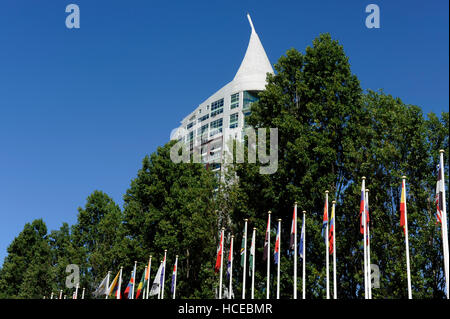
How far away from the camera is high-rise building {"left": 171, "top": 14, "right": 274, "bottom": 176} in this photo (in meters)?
68.6

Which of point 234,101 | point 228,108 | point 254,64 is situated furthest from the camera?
point 254,64

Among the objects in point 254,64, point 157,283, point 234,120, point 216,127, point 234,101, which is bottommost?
point 157,283

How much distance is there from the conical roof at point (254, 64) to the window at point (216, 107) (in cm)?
448

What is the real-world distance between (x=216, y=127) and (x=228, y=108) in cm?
383

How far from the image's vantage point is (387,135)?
28594 millimetres

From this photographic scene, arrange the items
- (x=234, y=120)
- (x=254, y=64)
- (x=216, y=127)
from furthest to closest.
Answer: (x=216, y=127), (x=254, y=64), (x=234, y=120)

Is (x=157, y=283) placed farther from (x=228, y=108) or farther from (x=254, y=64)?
(x=254, y=64)

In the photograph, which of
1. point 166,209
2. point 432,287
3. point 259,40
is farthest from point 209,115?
point 432,287

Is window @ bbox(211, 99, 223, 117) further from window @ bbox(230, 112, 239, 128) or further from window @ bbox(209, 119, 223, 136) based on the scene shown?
window @ bbox(230, 112, 239, 128)

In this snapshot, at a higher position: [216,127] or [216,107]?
[216,107]

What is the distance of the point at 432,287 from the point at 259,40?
60.3 m

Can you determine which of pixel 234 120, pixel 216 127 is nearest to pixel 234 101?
pixel 234 120

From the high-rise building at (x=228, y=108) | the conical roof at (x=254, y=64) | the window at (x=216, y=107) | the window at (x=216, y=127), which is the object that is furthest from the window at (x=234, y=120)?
Result: the conical roof at (x=254, y=64)

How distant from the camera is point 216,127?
7369 cm
